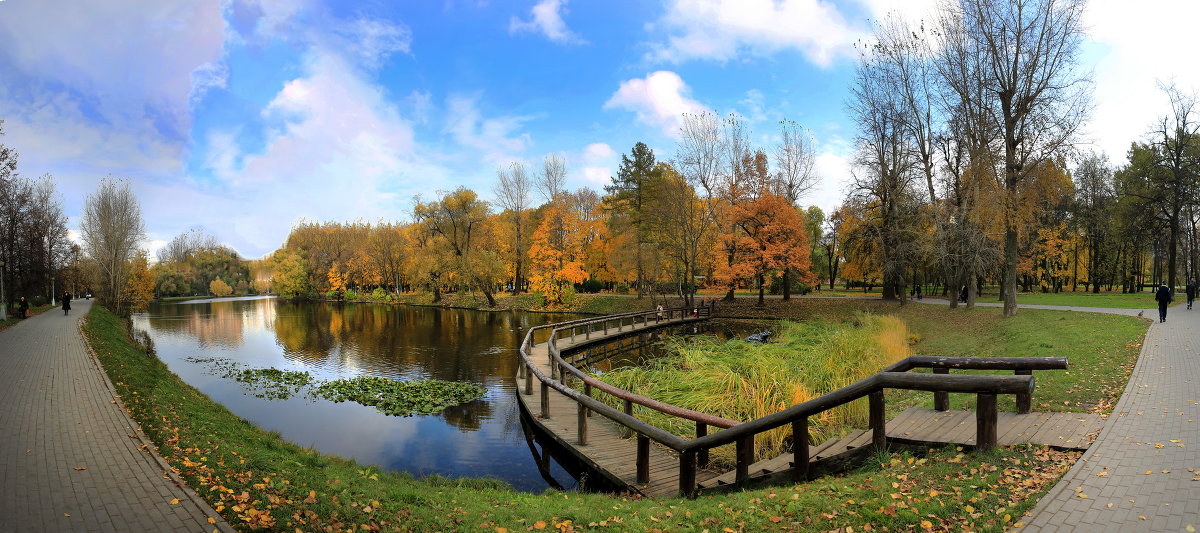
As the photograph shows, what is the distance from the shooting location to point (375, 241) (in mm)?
58156

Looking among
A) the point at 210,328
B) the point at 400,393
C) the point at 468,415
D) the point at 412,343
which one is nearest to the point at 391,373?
the point at 400,393

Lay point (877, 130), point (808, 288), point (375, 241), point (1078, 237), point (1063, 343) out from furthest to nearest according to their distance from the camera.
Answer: point (375, 241), point (808, 288), point (1078, 237), point (877, 130), point (1063, 343)

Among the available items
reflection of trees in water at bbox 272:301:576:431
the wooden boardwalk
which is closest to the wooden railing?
the wooden boardwalk

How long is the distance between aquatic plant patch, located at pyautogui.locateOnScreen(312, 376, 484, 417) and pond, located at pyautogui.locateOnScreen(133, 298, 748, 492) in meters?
0.37

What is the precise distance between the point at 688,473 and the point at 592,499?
1.17 meters

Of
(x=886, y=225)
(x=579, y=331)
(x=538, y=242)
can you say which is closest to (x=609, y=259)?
(x=538, y=242)

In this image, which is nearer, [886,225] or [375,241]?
[886,225]

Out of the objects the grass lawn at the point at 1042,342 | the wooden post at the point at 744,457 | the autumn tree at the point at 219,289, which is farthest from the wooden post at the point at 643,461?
the autumn tree at the point at 219,289

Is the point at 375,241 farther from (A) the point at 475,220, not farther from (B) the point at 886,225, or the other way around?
(B) the point at 886,225

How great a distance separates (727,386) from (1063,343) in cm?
859

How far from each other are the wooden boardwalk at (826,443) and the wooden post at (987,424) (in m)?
0.17

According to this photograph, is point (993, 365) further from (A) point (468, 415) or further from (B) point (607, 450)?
(A) point (468, 415)

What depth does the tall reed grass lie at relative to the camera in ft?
26.3

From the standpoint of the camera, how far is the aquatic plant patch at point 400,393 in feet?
42.5
